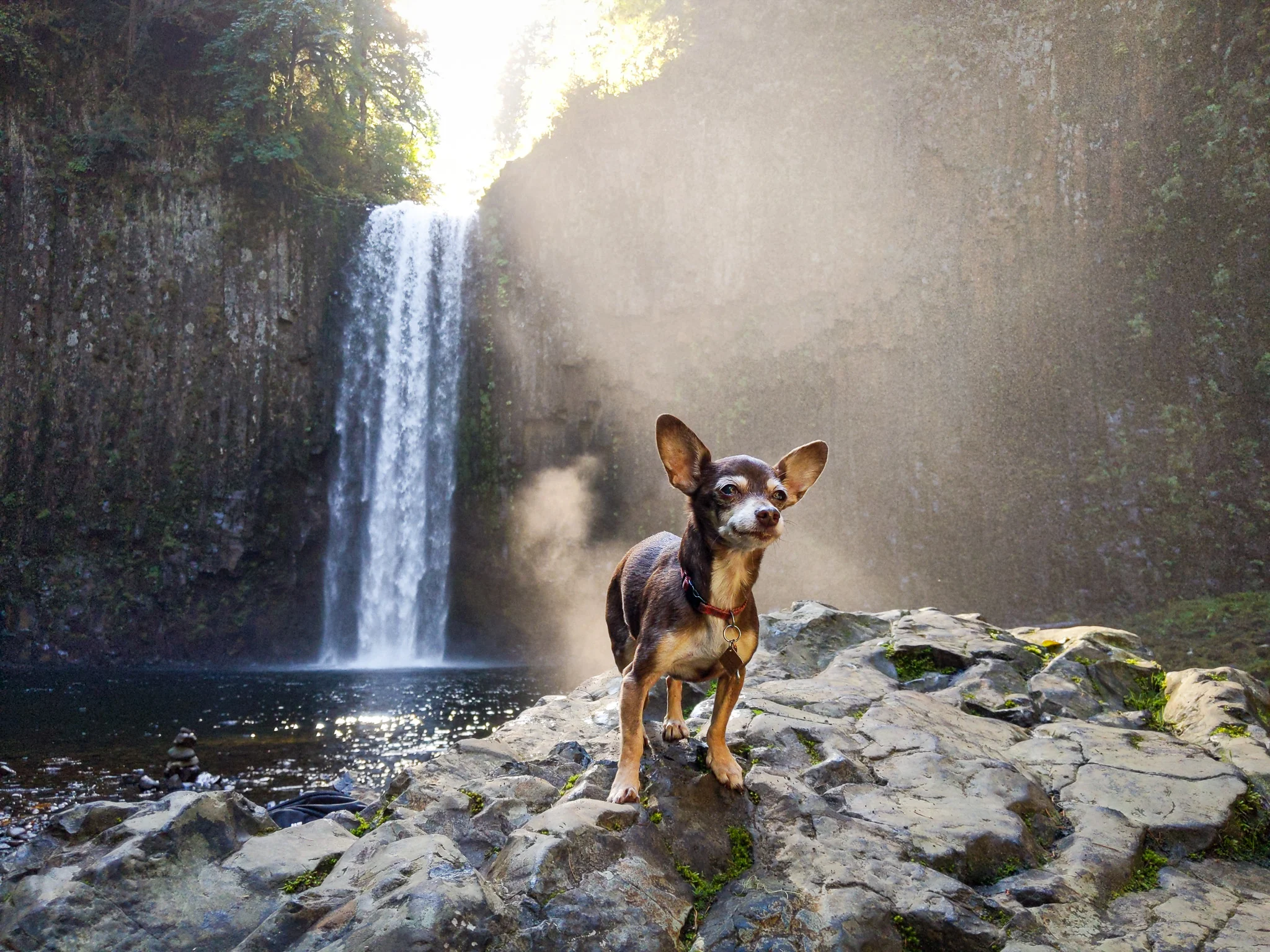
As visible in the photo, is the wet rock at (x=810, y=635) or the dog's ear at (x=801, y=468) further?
the wet rock at (x=810, y=635)

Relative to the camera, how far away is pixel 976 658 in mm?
6324

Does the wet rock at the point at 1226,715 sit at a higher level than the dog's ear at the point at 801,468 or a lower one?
lower

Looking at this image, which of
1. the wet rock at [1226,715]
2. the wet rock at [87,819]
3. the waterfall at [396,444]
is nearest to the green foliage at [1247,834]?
the wet rock at [1226,715]

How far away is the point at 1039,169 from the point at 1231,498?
315 inches

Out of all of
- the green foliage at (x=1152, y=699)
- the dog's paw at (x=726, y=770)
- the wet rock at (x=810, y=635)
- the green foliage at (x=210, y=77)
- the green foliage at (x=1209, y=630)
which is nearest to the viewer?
the dog's paw at (x=726, y=770)

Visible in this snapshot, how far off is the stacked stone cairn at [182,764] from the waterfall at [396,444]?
34.0ft

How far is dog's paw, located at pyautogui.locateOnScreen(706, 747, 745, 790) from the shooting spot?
129 inches

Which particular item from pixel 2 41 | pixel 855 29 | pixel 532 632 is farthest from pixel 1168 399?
pixel 2 41

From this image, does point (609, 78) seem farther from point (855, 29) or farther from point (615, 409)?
point (615, 409)

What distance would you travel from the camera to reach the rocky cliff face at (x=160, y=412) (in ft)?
64.0

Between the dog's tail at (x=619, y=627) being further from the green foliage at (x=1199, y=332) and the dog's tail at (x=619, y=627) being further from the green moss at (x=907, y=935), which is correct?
the green foliage at (x=1199, y=332)

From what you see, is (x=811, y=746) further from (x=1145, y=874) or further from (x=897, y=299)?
(x=897, y=299)

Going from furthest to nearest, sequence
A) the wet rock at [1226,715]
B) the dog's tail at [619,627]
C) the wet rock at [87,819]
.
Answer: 1. the wet rock at [1226,715]
2. the dog's tail at [619,627]
3. the wet rock at [87,819]

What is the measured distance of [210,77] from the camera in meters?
21.6
